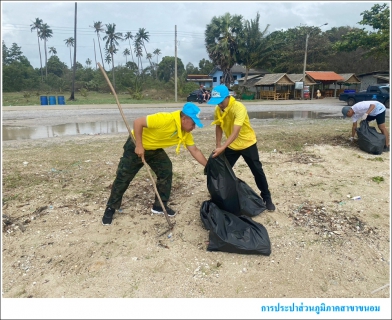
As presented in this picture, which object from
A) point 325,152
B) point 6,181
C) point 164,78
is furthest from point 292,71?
point 6,181

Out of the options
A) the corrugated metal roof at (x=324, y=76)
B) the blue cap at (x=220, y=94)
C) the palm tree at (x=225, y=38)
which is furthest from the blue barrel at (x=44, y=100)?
the corrugated metal roof at (x=324, y=76)

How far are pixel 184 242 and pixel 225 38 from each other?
30223mm

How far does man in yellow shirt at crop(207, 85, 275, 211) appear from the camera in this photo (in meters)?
2.94

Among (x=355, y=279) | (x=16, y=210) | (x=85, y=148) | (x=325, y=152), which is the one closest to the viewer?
(x=355, y=279)

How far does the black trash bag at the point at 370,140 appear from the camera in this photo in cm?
556

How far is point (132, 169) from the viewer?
307 cm

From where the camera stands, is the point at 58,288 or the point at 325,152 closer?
the point at 58,288

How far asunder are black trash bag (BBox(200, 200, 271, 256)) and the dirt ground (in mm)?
81

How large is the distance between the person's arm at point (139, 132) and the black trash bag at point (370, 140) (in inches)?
180

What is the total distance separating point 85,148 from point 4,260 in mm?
4016

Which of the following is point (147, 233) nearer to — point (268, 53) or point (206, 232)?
point (206, 232)

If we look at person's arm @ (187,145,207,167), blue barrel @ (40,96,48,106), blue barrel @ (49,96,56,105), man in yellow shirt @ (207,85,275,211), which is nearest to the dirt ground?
man in yellow shirt @ (207,85,275,211)

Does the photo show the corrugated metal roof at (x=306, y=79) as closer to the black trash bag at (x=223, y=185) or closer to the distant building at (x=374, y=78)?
the distant building at (x=374, y=78)

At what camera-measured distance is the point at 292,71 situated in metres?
34.0
